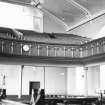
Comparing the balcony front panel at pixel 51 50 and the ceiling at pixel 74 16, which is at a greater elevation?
the ceiling at pixel 74 16

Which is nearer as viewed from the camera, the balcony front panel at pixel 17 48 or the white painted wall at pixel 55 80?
the balcony front panel at pixel 17 48

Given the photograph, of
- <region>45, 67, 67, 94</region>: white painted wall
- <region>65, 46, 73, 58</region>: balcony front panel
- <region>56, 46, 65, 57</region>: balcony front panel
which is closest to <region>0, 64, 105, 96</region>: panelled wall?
<region>45, 67, 67, 94</region>: white painted wall

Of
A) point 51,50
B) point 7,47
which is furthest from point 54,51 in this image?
point 7,47

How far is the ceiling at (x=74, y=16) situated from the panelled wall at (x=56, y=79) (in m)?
3.18

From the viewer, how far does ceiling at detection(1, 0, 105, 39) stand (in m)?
17.4

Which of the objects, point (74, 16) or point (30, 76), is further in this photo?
point (74, 16)

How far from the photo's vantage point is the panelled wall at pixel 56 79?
17328 millimetres

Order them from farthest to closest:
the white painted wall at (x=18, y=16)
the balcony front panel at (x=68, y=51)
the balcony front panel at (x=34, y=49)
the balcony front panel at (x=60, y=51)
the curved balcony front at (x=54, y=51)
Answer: the white painted wall at (x=18, y=16), the balcony front panel at (x=68, y=51), the balcony front panel at (x=60, y=51), the balcony front panel at (x=34, y=49), the curved balcony front at (x=54, y=51)

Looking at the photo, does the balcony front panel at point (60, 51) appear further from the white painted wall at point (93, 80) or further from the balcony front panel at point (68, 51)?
the white painted wall at point (93, 80)

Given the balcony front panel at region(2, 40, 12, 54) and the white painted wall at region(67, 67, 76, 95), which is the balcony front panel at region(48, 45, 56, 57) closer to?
the balcony front panel at region(2, 40, 12, 54)

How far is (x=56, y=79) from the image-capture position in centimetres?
1928

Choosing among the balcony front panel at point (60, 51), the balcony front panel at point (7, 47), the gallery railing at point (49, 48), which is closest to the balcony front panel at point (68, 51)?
the gallery railing at point (49, 48)

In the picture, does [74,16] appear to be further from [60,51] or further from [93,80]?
[93,80]

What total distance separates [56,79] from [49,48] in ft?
13.2
